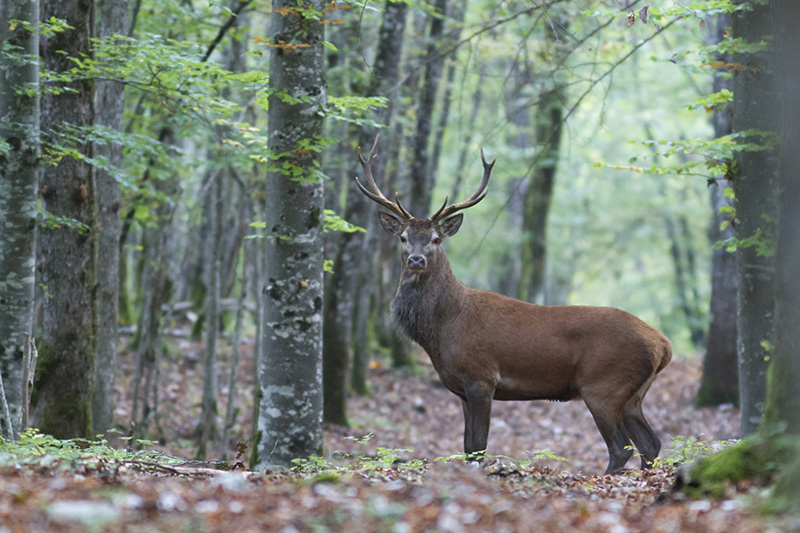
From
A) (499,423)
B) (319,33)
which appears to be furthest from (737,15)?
(499,423)

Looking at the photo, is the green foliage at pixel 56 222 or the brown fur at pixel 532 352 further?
the brown fur at pixel 532 352

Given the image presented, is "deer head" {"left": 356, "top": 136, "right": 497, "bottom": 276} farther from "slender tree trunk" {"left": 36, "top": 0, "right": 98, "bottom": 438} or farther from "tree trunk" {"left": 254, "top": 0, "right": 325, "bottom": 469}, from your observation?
"slender tree trunk" {"left": 36, "top": 0, "right": 98, "bottom": 438}

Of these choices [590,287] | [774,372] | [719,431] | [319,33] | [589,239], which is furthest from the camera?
[590,287]

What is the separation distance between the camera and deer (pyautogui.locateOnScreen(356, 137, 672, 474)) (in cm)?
780

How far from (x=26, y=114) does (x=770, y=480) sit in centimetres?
640

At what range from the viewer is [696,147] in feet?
25.5

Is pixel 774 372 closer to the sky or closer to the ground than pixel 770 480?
closer to the sky

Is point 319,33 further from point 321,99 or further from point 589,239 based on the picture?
point 589,239

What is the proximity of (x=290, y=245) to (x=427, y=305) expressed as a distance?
1.72 meters

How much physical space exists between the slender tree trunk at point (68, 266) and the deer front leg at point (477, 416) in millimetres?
3860

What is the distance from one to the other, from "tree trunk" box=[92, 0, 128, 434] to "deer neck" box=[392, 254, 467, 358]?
13.5 feet

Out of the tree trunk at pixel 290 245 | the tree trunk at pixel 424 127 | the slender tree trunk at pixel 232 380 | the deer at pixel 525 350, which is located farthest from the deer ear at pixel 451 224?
the tree trunk at pixel 424 127

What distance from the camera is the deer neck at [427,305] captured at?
26.5 feet

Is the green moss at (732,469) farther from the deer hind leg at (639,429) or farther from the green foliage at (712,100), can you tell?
the green foliage at (712,100)
